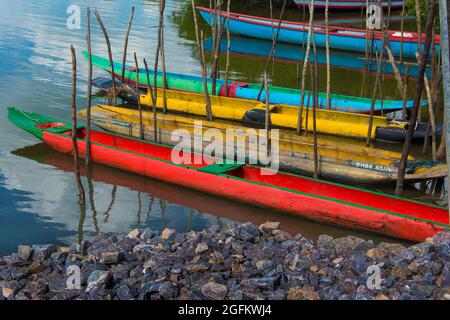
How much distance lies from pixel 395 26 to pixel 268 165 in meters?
23.7

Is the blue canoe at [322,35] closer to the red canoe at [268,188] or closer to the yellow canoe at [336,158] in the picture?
the yellow canoe at [336,158]

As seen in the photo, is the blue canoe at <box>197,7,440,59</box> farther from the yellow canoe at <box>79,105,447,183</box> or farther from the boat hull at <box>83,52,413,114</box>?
the yellow canoe at <box>79,105,447,183</box>

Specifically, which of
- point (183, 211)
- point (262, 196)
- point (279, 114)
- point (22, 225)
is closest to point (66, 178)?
point (22, 225)

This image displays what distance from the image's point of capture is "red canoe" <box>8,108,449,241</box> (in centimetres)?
994

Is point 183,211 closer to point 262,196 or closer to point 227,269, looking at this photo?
point 262,196

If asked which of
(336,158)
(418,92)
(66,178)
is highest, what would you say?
(418,92)

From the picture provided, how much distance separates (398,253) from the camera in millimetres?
8047

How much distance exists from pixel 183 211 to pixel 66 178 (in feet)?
8.31

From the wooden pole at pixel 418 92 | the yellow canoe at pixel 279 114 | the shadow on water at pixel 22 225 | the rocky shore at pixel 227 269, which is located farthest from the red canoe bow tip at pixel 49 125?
the wooden pole at pixel 418 92

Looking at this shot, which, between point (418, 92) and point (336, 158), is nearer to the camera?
point (418, 92)

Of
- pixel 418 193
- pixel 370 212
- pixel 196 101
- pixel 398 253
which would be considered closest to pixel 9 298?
pixel 398 253

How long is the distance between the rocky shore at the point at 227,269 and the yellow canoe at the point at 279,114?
6.54 m

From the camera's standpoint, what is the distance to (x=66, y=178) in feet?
40.1

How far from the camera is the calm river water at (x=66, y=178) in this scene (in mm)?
10398
